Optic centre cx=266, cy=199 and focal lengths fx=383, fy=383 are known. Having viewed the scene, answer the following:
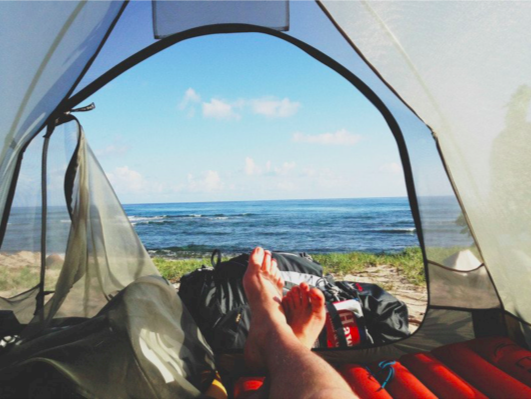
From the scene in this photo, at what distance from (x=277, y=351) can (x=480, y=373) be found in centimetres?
74

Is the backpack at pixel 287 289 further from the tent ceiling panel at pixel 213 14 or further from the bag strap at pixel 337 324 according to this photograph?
the tent ceiling panel at pixel 213 14

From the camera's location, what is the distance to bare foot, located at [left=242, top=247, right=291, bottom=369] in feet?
4.60

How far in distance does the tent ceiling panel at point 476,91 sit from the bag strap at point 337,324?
0.67 metres

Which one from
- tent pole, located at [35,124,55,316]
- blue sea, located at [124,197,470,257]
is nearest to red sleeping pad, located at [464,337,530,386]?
tent pole, located at [35,124,55,316]

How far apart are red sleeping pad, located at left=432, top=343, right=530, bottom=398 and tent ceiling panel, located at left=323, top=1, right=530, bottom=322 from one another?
24 cm

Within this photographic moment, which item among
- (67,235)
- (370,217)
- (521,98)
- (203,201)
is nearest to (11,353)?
(67,235)

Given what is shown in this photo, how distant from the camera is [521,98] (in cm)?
124

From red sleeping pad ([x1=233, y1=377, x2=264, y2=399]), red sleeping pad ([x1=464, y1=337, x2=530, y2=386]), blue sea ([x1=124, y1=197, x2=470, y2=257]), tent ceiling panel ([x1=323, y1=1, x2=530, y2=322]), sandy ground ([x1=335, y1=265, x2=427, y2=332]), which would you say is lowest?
blue sea ([x1=124, y1=197, x2=470, y2=257])

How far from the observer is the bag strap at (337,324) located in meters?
1.72

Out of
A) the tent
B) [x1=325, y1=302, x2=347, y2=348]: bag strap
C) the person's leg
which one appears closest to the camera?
the person's leg

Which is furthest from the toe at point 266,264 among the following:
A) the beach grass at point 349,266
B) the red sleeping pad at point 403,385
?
the beach grass at point 349,266

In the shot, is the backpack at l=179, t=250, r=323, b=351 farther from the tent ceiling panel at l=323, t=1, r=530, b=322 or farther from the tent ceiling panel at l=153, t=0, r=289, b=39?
the tent ceiling panel at l=153, t=0, r=289, b=39

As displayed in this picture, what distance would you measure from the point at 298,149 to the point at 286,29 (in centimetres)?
3210

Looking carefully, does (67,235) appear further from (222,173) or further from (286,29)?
(222,173)
